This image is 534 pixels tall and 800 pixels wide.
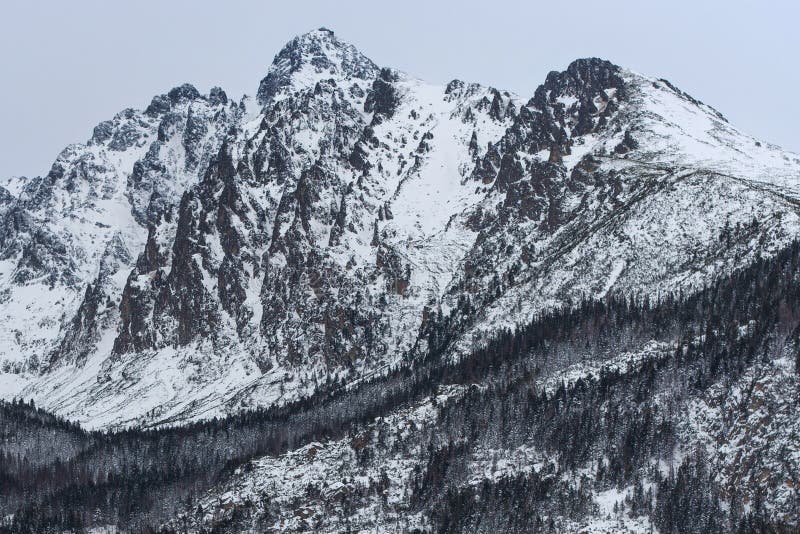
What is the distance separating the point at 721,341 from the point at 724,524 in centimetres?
4508

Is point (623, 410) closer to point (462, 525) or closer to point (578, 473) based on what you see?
point (578, 473)

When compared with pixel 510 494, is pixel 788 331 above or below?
above

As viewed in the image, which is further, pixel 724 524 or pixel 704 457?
pixel 704 457

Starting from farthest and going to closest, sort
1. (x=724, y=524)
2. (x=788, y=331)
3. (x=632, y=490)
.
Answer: (x=788, y=331) → (x=632, y=490) → (x=724, y=524)

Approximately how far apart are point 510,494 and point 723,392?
1705 inches

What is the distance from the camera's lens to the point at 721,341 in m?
199

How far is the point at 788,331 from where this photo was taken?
621ft

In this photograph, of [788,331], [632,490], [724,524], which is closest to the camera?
[724,524]

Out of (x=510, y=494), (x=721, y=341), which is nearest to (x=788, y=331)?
(x=721, y=341)

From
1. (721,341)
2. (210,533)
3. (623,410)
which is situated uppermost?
(721,341)

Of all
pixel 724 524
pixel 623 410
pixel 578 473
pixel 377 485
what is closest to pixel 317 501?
pixel 377 485

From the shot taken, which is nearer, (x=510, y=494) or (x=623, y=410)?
(x=510, y=494)

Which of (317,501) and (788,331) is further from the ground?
(788,331)

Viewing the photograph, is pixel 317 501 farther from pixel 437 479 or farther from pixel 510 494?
pixel 510 494
